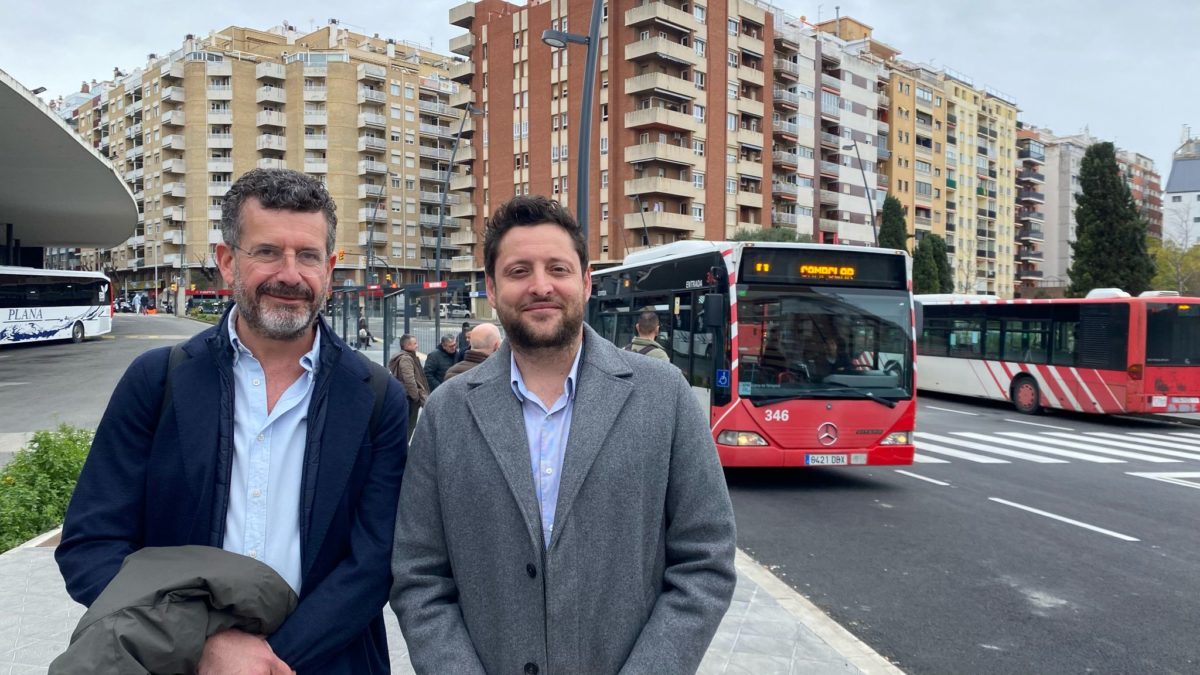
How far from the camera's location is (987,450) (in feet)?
47.8

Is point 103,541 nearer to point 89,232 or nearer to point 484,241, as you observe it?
point 484,241

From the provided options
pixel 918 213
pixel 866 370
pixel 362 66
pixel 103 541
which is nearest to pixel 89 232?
pixel 362 66

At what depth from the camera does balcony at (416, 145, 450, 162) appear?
96062mm

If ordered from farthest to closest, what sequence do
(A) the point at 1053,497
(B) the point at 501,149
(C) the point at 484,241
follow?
1. (B) the point at 501,149
2. (A) the point at 1053,497
3. (C) the point at 484,241

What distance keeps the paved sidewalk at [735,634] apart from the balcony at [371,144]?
293ft

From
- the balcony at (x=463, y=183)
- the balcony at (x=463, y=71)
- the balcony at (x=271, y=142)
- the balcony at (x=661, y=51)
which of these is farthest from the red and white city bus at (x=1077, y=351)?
the balcony at (x=271, y=142)

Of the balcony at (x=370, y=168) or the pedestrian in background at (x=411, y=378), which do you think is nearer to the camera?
the pedestrian in background at (x=411, y=378)

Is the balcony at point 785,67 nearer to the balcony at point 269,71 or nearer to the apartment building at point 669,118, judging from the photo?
the apartment building at point 669,118

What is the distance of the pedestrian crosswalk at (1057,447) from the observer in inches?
542

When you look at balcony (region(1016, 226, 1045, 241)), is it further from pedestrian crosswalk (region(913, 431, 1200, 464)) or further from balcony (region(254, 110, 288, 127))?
pedestrian crosswalk (region(913, 431, 1200, 464))

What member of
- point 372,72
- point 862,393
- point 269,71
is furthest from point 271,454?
point 269,71

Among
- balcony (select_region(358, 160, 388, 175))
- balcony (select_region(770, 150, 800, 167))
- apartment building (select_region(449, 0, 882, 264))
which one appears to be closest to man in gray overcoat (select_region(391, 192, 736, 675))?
apartment building (select_region(449, 0, 882, 264))

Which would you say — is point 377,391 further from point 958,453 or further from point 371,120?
point 371,120

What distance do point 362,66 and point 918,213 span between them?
197ft
